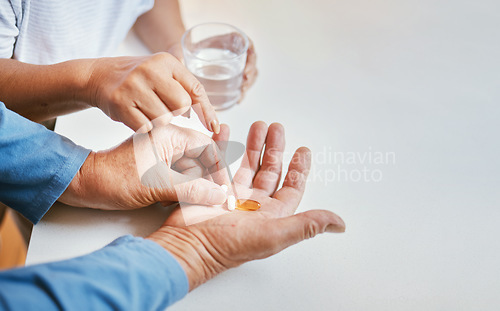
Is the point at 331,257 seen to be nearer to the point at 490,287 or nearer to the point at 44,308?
the point at 490,287

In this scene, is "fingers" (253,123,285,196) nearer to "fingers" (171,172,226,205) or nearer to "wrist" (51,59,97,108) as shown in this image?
"fingers" (171,172,226,205)

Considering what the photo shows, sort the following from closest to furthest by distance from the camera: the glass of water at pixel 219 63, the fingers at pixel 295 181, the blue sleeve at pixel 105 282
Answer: the blue sleeve at pixel 105 282, the fingers at pixel 295 181, the glass of water at pixel 219 63

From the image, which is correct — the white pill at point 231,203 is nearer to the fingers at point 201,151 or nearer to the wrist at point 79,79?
the fingers at point 201,151

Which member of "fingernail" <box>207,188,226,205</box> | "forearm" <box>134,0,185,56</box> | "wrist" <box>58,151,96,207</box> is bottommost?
"wrist" <box>58,151,96,207</box>

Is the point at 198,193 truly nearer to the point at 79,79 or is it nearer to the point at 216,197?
the point at 216,197

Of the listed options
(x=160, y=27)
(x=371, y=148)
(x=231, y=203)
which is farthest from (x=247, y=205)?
(x=160, y=27)

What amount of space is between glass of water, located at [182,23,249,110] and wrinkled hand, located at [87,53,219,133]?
0.16m

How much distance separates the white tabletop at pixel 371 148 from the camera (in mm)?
524

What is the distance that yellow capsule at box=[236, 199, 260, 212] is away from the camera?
1.91 ft

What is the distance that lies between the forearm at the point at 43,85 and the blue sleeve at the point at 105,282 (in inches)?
9.9

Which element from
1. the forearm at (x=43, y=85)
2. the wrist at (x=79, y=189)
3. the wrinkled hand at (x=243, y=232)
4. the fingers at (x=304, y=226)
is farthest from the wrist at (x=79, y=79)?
the fingers at (x=304, y=226)

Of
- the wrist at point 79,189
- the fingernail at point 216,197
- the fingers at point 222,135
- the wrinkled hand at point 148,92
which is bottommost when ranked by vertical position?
the wrist at point 79,189

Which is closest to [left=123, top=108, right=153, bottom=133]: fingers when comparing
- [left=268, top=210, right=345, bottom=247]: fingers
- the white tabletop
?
the white tabletop

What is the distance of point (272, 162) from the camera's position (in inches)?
25.5
